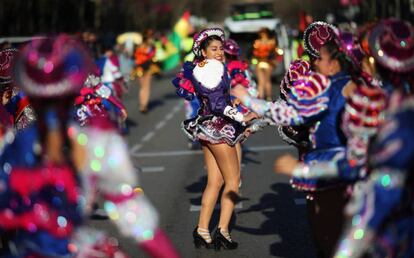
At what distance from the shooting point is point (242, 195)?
38.5 feet

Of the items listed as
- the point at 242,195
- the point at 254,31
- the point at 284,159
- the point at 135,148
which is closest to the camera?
the point at 284,159

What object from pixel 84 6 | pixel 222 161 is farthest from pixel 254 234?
pixel 84 6

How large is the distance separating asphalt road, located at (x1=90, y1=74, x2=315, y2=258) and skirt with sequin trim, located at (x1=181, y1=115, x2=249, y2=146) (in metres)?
0.99

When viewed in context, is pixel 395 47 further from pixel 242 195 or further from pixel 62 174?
pixel 242 195

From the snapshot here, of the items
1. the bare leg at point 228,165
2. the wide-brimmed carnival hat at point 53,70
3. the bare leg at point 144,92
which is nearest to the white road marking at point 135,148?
the bare leg at point 144,92

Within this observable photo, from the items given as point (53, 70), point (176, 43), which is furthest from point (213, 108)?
point (176, 43)

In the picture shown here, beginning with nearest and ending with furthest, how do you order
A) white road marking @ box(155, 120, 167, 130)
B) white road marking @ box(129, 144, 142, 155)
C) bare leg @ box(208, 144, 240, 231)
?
bare leg @ box(208, 144, 240, 231) < white road marking @ box(129, 144, 142, 155) < white road marking @ box(155, 120, 167, 130)

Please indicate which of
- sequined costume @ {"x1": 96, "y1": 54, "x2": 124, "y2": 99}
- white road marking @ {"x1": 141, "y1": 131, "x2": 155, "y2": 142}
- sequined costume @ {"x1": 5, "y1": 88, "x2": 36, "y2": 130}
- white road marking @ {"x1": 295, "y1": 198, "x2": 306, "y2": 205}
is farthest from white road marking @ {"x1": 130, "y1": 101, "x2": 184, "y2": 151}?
sequined costume @ {"x1": 5, "y1": 88, "x2": 36, "y2": 130}

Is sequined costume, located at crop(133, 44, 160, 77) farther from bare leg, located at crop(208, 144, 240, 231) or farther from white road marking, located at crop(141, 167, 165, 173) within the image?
bare leg, located at crop(208, 144, 240, 231)

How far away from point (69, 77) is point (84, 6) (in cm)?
4637

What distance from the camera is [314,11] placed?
Answer: 2657 inches

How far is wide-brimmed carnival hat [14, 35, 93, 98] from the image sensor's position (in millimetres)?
4551

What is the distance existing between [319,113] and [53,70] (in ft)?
6.09

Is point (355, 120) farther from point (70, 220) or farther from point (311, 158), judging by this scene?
point (70, 220)
